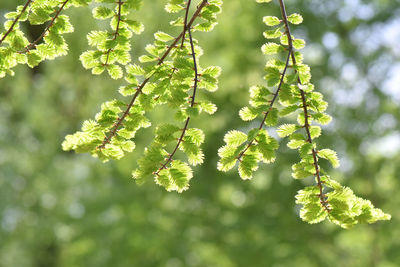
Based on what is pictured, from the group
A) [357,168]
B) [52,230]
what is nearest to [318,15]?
[357,168]

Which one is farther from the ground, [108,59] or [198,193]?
[198,193]

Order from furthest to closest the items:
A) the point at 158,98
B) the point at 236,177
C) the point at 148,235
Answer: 1. the point at 236,177
2. the point at 148,235
3. the point at 158,98

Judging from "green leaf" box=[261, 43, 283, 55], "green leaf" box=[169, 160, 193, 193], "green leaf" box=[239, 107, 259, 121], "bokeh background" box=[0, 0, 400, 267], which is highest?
"bokeh background" box=[0, 0, 400, 267]

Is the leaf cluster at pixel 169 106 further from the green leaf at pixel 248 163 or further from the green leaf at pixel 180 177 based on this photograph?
the green leaf at pixel 248 163

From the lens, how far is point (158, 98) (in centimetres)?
150

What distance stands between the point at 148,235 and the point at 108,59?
6099 millimetres

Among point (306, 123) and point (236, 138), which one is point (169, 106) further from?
point (306, 123)

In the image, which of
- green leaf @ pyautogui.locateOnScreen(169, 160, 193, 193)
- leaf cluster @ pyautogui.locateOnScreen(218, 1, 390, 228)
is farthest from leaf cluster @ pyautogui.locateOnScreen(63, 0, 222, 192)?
leaf cluster @ pyautogui.locateOnScreen(218, 1, 390, 228)

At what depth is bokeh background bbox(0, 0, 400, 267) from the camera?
7.54m

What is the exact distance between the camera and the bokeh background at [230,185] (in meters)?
7.54

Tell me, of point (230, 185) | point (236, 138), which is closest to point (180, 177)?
point (236, 138)

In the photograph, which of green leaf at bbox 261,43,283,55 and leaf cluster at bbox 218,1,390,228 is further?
green leaf at bbox 261,43,283,55

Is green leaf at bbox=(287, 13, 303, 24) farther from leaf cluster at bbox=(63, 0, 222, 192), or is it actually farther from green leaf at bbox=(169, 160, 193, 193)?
green leaf at bbox=(169, 160, 193, 193)

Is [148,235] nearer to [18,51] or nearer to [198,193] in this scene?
[198,193]
